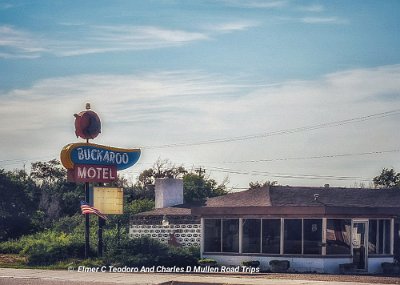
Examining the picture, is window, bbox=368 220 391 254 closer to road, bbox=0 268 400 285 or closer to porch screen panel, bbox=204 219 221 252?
road, bbox=0 268 400 285

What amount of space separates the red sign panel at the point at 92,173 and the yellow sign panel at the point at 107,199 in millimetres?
560

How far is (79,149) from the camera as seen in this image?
122 ft

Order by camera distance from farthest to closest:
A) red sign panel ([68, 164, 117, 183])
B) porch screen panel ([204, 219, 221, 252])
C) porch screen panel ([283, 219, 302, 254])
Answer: red sign panel ([68, 164, 117, 183])
porch screen panel ([204, 219, 221, 252])
porch screen panel ([283, 219, 302, 254])

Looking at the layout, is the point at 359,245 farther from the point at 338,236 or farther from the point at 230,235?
the point at 230,235

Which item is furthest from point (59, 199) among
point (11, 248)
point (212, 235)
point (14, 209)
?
point (212, 235)

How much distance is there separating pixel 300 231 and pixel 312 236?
60 cm

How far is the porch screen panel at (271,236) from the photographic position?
3506 cm

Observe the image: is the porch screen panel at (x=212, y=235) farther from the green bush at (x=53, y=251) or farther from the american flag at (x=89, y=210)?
the green bush at (x=53, y=251)

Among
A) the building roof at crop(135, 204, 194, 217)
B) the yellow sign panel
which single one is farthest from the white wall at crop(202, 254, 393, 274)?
the yellow sign panel

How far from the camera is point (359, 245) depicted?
35.3m

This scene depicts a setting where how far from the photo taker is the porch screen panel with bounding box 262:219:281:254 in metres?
35.1

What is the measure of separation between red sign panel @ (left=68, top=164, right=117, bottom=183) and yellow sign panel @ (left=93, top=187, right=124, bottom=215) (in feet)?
1.84

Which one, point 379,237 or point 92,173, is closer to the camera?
point 379,237

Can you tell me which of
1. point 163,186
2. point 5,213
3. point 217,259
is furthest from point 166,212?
point 5,213
